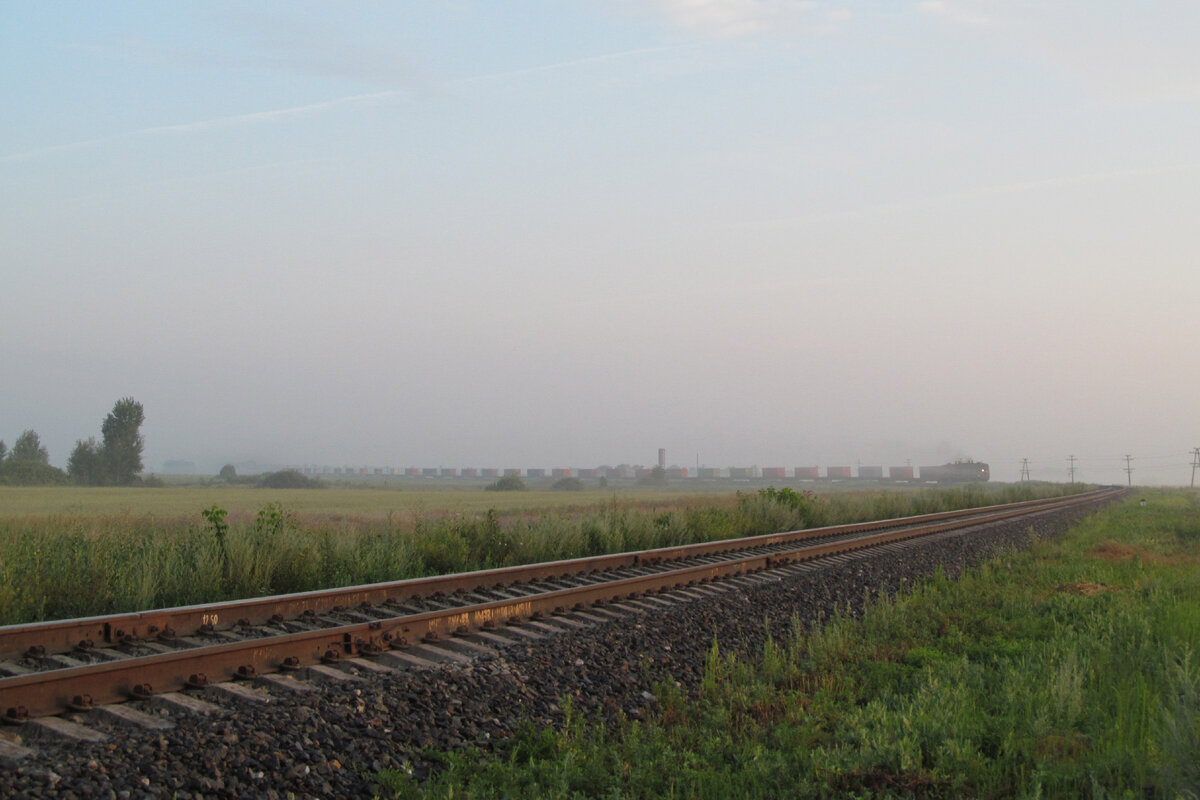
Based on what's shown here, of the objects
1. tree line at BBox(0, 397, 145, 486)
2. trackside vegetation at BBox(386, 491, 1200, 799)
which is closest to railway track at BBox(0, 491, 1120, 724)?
trackside vegetation at BBox(386, 491, 1200, 799)

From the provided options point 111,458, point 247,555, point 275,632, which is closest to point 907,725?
point 275,632

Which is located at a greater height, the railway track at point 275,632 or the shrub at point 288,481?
the railway track at point 275,632

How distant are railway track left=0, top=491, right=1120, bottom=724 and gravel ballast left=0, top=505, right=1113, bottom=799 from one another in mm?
245

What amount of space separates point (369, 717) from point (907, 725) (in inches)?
135

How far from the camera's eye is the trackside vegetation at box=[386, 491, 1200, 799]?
4969mm

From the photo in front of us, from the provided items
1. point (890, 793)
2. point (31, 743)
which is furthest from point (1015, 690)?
point (31, 743)

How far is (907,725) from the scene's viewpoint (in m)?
5.65

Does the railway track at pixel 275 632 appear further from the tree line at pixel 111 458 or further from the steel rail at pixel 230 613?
the tree line at pixel 111 458

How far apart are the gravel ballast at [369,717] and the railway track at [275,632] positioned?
25 centimetres

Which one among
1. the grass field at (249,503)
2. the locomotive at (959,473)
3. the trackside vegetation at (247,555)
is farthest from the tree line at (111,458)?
the locomotive at (959,473)

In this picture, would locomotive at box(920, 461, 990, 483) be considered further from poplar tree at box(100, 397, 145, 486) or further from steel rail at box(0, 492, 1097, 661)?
steel rail at box(0, 492, 1097, 661)

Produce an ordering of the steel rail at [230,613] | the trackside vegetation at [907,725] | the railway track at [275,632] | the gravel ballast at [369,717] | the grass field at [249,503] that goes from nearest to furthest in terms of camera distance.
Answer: the gravel ballast at [369,717], the trackside vegetation at [907,725], the railway track at [275,632], the steel rail at [230,613], the grass field at [249,503]

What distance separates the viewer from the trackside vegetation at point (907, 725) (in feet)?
16.3

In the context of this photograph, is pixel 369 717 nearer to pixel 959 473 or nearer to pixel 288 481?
→ pixel 288 481
